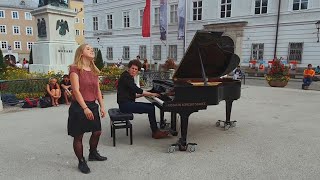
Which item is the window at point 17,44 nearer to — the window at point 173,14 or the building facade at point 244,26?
the building facade at point 244,26

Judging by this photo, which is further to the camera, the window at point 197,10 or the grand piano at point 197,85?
the window at point 197,10

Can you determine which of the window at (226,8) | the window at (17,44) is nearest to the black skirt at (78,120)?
the window at (226,8)

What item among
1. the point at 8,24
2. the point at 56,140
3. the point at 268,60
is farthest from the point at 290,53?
the point at 8,24

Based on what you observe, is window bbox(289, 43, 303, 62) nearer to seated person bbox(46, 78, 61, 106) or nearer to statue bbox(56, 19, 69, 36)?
statue bbox(56, 19, 69, 36)

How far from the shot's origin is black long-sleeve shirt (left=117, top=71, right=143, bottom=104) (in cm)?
511

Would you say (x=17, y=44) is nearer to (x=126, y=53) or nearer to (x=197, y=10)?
(x=126, y=53)

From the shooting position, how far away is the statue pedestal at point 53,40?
39.3 feet

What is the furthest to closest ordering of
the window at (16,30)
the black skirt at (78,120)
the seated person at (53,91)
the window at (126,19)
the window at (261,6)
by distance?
the window at (16,30)
the window at (126,19)
the window at (261,6)
the seated person at (53,91)
the black skirt at (78,120)

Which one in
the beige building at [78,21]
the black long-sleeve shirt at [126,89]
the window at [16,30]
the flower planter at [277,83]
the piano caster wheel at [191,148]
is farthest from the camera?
the beige building at [78,21]

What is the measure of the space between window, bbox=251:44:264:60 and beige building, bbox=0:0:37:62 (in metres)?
42.9

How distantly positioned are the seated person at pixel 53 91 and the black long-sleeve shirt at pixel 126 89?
15.1ft

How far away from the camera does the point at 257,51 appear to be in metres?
23.1

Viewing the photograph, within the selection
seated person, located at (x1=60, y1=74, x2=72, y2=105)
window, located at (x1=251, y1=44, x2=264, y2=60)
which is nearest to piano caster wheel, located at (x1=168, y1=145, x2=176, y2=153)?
seated person, located at (x1=60, y1=74, x2=72, y2=105)

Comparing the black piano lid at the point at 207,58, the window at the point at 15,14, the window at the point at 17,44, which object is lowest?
the black piano lid at the point at 207,58
